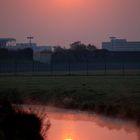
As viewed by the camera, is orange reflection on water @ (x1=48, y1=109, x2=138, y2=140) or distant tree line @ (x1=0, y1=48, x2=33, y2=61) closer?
orange reflection on water @ (x1=48, y1=109, x2=138, y2=140)

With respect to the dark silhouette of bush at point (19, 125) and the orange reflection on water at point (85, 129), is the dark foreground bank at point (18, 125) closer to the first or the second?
the dark silhouette of bush at point (19, 125)

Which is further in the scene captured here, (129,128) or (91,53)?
(91,53)

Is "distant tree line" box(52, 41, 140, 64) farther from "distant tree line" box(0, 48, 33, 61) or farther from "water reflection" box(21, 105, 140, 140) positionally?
"water reflection" box(21, 105, 140, 140)

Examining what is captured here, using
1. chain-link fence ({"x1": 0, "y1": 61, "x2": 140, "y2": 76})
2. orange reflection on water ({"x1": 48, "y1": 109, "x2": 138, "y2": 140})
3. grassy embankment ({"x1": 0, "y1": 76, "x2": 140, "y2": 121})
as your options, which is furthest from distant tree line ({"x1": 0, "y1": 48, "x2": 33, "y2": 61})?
orange reflection on water ({"x1": 48, "y1": 109, "x2": 138, "y2": 140})

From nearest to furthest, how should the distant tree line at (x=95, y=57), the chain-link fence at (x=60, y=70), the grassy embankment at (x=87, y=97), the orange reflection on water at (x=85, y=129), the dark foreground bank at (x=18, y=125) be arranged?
the dark foreground bank at (x=18, y=125) < the orange reflection on water at (x=85, y=129) < the grassy embankment at (x=87, y=97) < the chain-link fence at (x=60, y=70) < the distant tree line at (x=95, y=57)

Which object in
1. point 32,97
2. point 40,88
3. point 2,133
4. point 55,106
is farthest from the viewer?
point 40,88

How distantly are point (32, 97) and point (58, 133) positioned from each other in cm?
1575

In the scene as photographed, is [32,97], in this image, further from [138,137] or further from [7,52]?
[7,52]

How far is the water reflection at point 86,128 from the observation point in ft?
81.1

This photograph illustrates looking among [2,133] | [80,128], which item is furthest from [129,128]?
[2,133]

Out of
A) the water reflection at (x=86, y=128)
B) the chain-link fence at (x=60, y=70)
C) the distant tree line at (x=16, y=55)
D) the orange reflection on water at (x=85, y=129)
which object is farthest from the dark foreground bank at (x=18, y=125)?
the distant tree line at (x=16, y=55)

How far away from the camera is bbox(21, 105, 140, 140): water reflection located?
24719mm

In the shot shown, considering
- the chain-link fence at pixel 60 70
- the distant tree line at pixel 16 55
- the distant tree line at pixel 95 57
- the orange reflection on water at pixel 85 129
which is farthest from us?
the distant tree line at pixel 95 57

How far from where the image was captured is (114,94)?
123 feet
